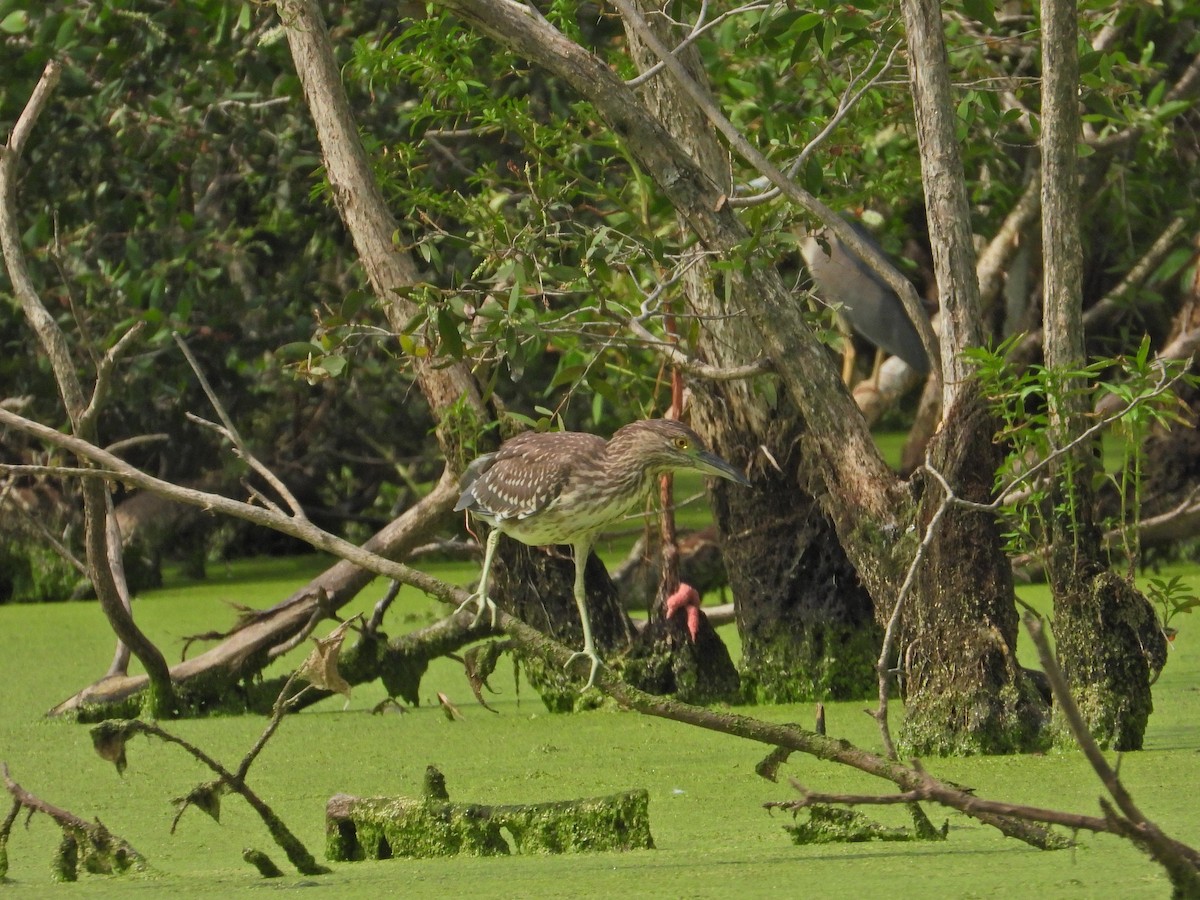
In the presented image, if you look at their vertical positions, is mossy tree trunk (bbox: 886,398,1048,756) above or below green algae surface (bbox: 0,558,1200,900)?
above

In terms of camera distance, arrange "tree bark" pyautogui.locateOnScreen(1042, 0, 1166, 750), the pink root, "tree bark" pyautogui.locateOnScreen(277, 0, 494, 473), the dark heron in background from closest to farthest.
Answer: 1. "tree bark" pyautogui.locateOnScreen(1042, 0, 1166, 750)
2. "tree bark" pyautogui.locateOnScreen(277, 0, 494, 473)
3. the pink root
4. the dark heron in background

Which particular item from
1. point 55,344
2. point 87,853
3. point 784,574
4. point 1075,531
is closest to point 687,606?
point 784,574

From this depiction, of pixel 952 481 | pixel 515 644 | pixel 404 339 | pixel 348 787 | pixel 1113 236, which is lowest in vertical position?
pixel 348 787

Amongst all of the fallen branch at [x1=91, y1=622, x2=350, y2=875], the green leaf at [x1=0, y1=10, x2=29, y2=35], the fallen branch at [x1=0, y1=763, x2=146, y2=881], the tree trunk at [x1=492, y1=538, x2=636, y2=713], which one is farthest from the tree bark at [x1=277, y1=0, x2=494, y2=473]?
the fallen branch at [x1=0, y1=763, x2=146, y2=881]

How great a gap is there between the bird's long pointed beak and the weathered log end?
93cm

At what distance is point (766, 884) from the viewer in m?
2.72

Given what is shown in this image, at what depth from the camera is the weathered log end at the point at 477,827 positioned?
311 centimetres

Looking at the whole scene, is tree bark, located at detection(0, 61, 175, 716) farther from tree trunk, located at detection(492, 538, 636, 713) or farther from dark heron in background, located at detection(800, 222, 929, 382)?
dark heron in background, located at detection(800, 222, 929, 382)

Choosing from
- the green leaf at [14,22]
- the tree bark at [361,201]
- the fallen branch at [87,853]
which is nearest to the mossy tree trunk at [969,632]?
the tree bark at [361,201]

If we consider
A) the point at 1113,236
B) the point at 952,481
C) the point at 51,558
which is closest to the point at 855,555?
the point at 952,481

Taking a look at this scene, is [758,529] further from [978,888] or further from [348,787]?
[978,888]

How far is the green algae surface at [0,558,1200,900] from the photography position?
277 centimetres

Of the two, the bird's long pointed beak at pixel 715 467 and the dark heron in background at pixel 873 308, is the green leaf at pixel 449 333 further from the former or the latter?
the dark heron in background at pixel 873 308

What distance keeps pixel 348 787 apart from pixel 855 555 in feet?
4.26
